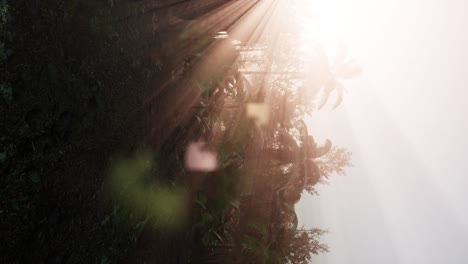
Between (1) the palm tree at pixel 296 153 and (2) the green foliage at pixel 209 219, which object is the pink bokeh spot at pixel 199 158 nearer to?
(2) the green foliage at pixel 209 219

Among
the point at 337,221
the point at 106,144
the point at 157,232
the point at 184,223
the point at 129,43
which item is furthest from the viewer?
the point at 337,221

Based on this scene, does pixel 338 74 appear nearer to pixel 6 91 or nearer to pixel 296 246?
pixel 296 246

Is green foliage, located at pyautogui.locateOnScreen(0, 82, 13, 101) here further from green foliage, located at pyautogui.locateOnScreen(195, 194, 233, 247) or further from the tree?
the tree

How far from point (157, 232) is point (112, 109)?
383 cm

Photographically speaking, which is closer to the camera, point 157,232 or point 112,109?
point 112,109

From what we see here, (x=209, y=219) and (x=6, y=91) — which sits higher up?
(x=6, y=91)

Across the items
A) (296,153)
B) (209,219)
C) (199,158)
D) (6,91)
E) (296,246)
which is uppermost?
(6,91)

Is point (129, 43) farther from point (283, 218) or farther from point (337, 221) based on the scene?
point (337, 221)

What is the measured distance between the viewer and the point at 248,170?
11477mm

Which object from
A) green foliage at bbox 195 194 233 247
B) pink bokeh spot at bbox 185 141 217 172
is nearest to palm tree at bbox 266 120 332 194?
pink bokeh spot at bbox 185 141 217 172

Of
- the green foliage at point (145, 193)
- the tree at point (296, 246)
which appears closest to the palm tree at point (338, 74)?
the tree at point (296, 246)

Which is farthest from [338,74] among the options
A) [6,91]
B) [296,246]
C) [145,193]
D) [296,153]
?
[6,91]

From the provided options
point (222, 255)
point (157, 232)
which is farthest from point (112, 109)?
point (222, 255)

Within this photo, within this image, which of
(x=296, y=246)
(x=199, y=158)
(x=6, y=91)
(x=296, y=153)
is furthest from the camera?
(x=296, y=246)
